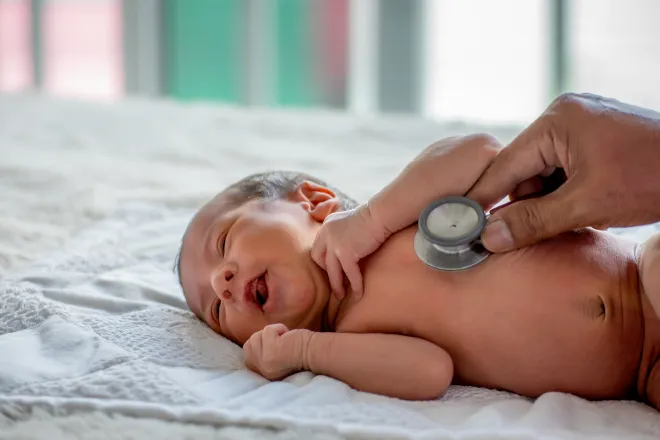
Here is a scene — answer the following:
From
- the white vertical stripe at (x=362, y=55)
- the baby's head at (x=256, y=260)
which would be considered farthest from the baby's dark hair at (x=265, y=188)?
the white vertical stripe at (x=362, y=55)

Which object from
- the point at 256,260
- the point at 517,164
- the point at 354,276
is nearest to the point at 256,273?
the point at 256,260

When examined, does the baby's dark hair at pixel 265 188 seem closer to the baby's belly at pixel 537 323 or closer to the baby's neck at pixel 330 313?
the baby's neck at pixel 330 313

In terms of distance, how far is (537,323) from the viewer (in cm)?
84

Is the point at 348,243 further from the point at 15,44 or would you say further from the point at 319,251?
the point at 15,44

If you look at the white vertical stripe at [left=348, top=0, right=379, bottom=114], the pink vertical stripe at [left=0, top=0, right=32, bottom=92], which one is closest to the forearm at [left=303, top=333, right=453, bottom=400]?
the white vertical stripe at [left=348, top=0, right=379, bottom=114]

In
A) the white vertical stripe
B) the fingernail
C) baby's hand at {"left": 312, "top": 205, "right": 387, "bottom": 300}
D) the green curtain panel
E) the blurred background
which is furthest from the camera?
the green curtain panel

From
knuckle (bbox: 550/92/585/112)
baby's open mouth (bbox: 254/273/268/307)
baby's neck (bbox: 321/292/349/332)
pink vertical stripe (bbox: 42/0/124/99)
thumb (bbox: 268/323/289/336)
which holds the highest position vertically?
pink vertical stripe (bbox: 42/0/124/99)

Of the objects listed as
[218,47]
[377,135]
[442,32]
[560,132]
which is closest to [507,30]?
[442,32]

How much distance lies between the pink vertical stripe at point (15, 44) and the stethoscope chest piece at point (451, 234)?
4.08 meters

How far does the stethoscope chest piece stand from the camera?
32.5 inches

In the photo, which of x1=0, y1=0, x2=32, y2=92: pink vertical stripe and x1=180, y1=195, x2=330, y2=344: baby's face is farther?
x1=0, y1=0, x2=32, y2=92: pink vertical stripe

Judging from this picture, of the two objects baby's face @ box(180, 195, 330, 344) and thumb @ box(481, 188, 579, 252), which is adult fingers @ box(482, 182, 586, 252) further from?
baby's face @ box(180, 195, 330, 344)

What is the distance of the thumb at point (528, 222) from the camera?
2.64 feet

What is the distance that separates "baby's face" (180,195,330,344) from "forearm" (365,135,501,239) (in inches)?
4.7
